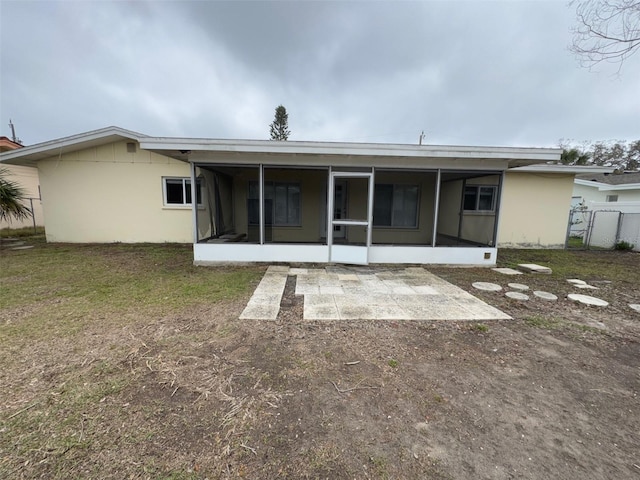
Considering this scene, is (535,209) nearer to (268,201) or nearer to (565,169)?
(565,169)

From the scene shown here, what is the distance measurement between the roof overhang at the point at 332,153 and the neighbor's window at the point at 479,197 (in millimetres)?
2472

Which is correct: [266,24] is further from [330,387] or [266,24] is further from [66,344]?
[330,387]

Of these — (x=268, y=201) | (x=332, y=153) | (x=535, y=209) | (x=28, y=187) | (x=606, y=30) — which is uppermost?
(x=606, y=30)

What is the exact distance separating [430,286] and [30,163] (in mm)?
12924

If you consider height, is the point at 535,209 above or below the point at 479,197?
below

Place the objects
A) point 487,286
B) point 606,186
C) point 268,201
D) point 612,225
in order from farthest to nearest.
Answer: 1. point 606,186
2. point 612,225
3. point 268,201
4. point 487,286

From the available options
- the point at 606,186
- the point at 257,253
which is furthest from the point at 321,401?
the point at 606,186

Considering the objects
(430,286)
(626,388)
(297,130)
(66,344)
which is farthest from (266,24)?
(297,130)

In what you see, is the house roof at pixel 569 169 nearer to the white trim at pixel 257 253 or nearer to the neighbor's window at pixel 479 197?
the neighbor's window at pixel 479 197

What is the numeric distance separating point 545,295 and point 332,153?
15.1 ft

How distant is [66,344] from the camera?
2.80 meters

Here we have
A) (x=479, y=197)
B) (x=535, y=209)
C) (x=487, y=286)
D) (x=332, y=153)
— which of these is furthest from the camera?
(x=535, y=209)

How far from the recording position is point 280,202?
8797 millimetres

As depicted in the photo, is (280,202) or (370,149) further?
(280,202)
